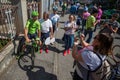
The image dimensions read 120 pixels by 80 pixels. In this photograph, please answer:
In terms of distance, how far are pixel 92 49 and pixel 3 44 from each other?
3926 mm

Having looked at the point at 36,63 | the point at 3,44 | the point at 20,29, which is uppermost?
the point at 20,29

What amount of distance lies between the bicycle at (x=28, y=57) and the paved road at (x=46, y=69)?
184 mm

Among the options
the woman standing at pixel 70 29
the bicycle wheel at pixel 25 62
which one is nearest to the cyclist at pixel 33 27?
the bicycle wheel at pixel 25 62

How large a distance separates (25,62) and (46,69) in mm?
812

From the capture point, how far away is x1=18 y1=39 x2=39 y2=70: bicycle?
4950mm

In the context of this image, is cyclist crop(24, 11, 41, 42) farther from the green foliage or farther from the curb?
the green foliage

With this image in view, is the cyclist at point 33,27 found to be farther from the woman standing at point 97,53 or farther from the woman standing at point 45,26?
the woman standing at point 97,53

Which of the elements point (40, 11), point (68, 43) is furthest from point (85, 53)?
point (40, 11)

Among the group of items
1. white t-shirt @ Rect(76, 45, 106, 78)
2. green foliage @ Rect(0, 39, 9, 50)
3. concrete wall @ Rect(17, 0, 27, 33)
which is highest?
concrete wall @ Rect(17, 0, 27, 33)

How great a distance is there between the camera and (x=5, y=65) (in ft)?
16.2

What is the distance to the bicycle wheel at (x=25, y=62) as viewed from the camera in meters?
5.18

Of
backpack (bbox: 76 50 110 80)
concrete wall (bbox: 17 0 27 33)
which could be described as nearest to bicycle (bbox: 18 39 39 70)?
concrete wall (bbox: 17 0 27 33)

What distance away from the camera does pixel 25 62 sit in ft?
17.5

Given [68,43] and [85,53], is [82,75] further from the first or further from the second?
[68,43]
